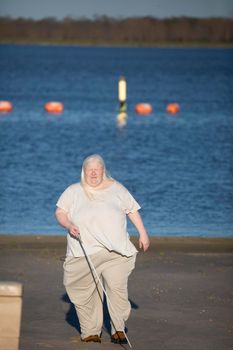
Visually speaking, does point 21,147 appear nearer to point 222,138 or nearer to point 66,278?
point 222,138

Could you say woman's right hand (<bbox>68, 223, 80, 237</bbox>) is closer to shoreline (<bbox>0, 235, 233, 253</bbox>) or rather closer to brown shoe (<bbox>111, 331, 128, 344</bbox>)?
brown shoe (<bbox>111, 331, 128, 344</bbox>)

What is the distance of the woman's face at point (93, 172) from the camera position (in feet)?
30.3

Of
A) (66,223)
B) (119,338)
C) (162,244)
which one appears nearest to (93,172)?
(66,223)

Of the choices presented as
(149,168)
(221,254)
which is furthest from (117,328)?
(149,168)

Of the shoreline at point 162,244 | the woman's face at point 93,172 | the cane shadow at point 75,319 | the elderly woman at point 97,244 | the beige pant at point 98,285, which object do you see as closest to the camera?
the woman's face at point 93,172

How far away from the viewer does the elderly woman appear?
30.7ft

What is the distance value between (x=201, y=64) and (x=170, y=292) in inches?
6062

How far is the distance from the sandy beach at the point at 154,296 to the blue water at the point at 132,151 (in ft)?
21.1

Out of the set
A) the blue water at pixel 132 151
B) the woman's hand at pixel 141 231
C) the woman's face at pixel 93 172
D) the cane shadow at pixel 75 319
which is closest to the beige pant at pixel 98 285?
the woman's hand at pixel 141 231

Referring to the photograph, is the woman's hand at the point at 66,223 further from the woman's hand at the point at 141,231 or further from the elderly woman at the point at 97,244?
the woman's hand at the point at 141,231

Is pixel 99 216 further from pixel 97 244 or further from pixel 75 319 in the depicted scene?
pixel 75 319

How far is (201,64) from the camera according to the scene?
539 ft

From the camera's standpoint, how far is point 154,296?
1132cm

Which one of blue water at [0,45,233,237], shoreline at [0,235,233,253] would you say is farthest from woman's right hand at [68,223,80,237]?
blue water at [0,45,233,237]
